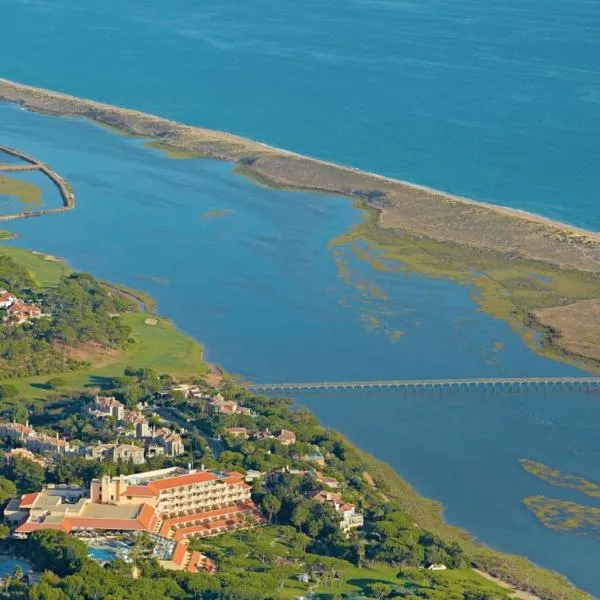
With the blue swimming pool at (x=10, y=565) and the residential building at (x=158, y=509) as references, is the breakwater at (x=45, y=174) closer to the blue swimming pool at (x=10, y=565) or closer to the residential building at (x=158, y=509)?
the residential building at (x=158, y=509)

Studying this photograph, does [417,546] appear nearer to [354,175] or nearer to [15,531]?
[15,531]

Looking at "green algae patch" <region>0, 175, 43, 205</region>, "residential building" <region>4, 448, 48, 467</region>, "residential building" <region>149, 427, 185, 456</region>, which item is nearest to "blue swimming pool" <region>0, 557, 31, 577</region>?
"residential building" <region>4, 448, 48, 467</region>

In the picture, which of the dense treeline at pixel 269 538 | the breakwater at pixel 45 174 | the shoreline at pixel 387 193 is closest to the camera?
the dense treeline at pixel 269 538

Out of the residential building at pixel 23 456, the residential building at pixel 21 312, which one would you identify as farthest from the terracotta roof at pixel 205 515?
the residential building at pixel 21 312

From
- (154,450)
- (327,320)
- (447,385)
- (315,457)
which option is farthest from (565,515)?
(327,320)

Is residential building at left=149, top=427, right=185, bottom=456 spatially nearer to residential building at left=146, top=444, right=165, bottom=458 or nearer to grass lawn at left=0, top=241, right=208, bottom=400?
residential building at left=146, top=444, right=165, bottom=458

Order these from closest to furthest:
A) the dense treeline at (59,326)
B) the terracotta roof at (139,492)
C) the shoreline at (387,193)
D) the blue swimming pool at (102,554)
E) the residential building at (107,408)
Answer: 1. the blue swimming pool at (102,554)
2. the terracotta roof at (139,492)
3. the residential building at (107,408)
4. the dense treeline at (59,326)
5. the shoreline at (387,193)
